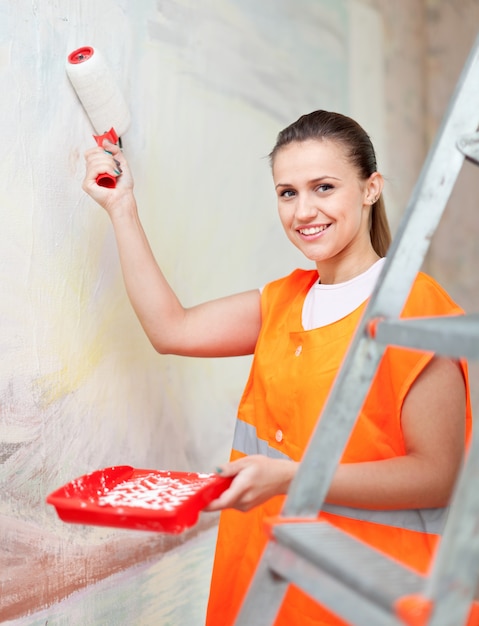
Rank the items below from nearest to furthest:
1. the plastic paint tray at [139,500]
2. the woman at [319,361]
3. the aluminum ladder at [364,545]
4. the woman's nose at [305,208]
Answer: the aluminum ladder at [364,545] < the plastic paint tray at [139,500] < the woman at [319,361] < the woman's nose at [305,208]

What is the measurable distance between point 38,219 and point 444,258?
1.96m

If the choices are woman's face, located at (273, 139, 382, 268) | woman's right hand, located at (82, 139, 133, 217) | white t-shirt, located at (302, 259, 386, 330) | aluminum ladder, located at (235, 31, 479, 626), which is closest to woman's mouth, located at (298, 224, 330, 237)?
woman's face, located at (273, 139, 382, 268)

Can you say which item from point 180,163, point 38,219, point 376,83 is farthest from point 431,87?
point 38,219

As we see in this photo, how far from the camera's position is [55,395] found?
1.44 metres

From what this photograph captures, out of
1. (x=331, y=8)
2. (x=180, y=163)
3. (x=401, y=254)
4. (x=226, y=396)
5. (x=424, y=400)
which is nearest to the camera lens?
(x=401, y=254)

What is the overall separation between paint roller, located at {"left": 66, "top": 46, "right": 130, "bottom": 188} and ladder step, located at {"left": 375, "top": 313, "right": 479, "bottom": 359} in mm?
783

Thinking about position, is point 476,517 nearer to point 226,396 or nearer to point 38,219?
point 38,219

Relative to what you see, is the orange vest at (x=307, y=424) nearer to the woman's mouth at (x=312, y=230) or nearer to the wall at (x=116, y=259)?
A: the woman's mouth at (x=312, y=230)

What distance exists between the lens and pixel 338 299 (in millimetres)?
1384

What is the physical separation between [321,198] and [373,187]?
13 centimetres

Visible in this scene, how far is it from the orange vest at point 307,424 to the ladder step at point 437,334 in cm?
37

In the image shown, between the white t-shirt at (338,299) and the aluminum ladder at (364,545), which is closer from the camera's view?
the aluminum ladder at (364,545)

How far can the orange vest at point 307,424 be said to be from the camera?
4.07 ft

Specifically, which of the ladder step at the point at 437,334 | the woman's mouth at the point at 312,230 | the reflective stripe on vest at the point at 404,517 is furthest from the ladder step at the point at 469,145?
the reflective stripe on vest at the point at 404,517
